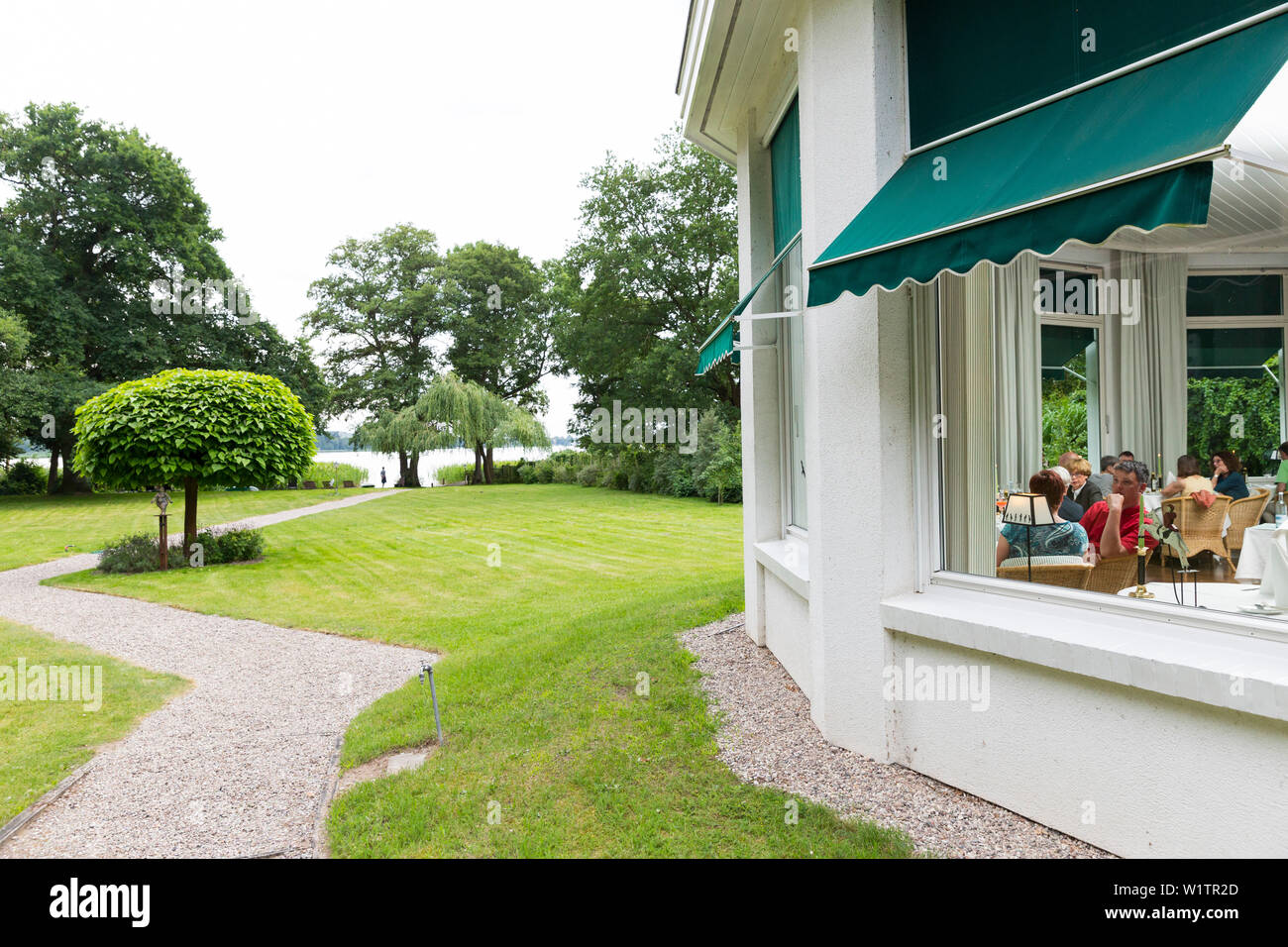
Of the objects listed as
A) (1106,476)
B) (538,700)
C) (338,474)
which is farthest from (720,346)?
(338,474)

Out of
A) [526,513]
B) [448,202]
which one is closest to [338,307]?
[448,202]

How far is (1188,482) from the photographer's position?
4156 millimetres

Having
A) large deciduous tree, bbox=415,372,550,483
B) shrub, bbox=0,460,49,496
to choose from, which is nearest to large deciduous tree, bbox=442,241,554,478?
large deciduous tree, bbox=415,372,550,483

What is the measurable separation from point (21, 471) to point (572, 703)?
40.2m

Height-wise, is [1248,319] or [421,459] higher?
[1248,319]

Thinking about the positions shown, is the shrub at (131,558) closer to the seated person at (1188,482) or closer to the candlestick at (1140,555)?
the candlestick at (1140,555)

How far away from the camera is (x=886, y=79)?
171 inches

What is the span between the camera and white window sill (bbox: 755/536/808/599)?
543 centimetres

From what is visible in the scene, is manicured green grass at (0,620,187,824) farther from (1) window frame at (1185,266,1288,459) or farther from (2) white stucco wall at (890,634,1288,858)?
(1) window frame at (1185,266,1288,459)

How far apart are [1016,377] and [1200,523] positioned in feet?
4.07

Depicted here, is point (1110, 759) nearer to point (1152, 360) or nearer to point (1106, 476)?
point (1106, 476)

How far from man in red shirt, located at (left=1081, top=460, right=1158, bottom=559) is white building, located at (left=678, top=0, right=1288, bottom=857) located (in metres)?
0.19

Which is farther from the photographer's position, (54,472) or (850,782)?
(54,472)

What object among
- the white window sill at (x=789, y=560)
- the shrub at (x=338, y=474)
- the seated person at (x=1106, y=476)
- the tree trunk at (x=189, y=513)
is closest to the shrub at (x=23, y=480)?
the shrub at (x=338, y=474)
